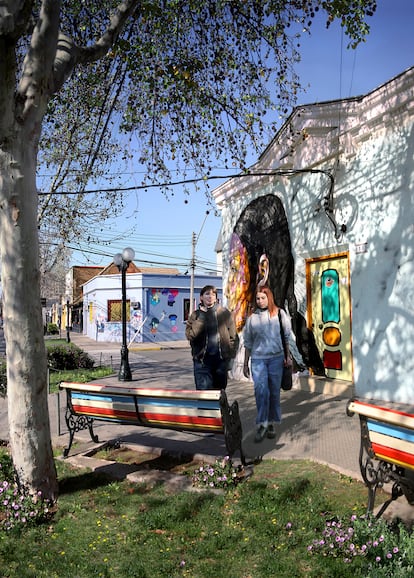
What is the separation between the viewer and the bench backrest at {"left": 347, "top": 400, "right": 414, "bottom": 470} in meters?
3.20

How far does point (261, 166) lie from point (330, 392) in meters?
5.08

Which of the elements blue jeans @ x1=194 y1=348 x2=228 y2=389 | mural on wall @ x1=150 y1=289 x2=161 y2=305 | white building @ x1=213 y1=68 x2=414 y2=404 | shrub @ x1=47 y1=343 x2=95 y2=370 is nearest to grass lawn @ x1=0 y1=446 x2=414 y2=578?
blue jeans @ x1=194 y1=348 x2=228 y2=389

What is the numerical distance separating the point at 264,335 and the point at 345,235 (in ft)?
10.4

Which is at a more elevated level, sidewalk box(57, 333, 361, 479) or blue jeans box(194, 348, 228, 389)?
blue jeans box(194, 348, 228, 389)

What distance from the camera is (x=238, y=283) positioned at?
1172cm

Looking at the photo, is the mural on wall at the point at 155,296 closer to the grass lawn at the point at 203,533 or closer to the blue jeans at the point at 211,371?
the blue jeans at the point at 211,371

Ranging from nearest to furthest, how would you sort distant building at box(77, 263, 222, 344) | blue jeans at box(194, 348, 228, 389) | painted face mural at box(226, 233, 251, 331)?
blue jeans at box(194, 348, 228, 389), painted face mural at box(226, 233, 251, 331), distant building at box(77, 263, 222, 344)

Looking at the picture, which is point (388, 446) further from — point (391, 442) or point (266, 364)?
→ point (266, 364)

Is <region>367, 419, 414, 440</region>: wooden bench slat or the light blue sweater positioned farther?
the light blue sweater

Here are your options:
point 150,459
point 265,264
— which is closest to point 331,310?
point 265,264

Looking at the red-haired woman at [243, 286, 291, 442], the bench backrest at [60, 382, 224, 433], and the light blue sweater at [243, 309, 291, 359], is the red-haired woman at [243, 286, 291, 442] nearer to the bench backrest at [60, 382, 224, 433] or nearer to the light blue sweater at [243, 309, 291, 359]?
the light blue sweater at [243, 309, 291, 359]

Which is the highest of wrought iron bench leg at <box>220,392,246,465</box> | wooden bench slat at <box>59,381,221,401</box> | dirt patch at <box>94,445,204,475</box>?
wooden bench slat at <box>59,381,221,401</box>

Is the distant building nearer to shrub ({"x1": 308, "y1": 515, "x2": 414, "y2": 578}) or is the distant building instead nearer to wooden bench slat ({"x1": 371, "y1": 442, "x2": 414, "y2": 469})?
wooden bench slat ({"x1": 371, "y1": 442, "x2": 414, "y2": 469})

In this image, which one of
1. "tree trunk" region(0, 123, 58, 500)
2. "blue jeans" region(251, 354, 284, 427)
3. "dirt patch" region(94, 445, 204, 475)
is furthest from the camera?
"blue jeans" region(251, 354, 284, 427)
